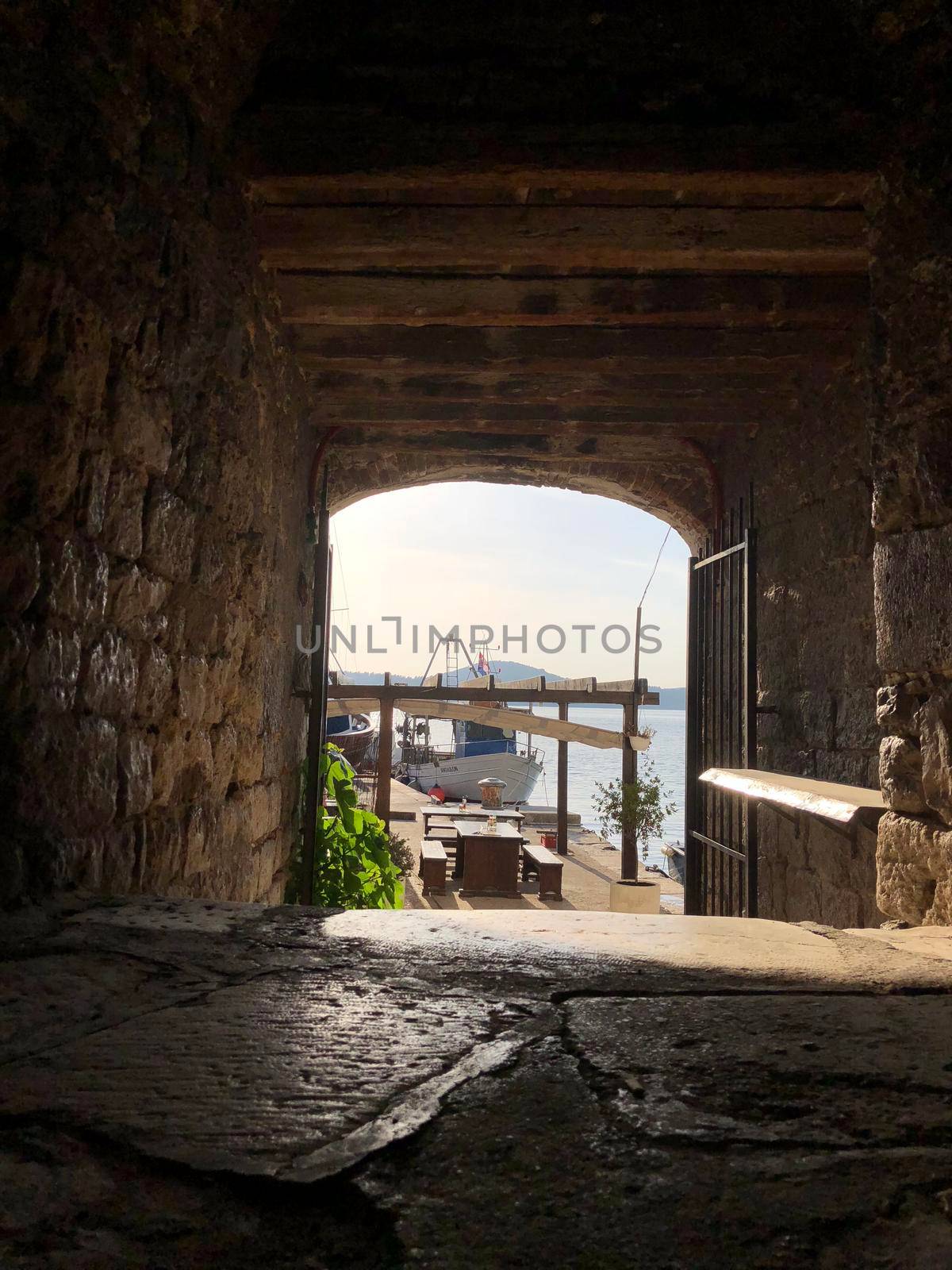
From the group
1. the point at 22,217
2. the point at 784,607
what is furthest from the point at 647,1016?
the point at 784,607

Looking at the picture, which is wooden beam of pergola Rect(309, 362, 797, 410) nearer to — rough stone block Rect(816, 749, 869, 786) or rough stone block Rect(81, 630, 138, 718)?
rough stone block Rect(816, 749, 869, 786)

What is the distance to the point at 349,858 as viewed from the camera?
426 cm

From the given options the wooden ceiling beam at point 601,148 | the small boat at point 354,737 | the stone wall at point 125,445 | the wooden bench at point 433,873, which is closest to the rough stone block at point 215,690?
the stone wall at point 125,445

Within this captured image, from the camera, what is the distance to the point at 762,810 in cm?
399

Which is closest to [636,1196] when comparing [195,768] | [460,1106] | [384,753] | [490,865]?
[460,1106]

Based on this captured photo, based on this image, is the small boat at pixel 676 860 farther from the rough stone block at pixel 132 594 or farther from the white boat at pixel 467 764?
the rough stone block at pixel 132 594

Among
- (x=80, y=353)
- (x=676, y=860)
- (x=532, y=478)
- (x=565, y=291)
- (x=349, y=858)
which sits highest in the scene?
(x=565, y=291)

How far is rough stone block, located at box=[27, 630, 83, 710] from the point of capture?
63.7 inches

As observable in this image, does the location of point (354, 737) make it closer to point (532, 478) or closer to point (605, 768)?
point (532, 478)

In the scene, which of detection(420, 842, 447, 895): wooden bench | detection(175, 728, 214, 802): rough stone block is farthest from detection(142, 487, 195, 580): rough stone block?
detection(420, 842, 447, 895): wooden bench

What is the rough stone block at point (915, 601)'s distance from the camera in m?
2.00

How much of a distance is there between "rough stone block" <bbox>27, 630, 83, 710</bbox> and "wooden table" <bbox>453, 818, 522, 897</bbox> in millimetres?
7281

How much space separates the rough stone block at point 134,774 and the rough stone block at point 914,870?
1.76 meters

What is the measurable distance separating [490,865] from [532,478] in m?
4.91
